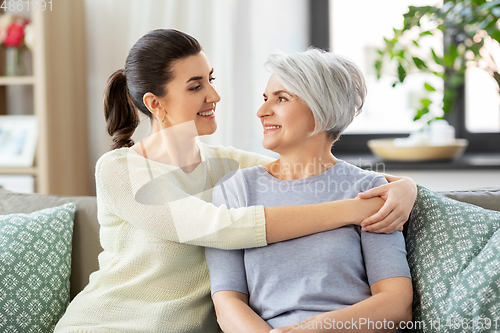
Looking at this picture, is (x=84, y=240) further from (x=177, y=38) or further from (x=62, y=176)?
(x=62, y=176)

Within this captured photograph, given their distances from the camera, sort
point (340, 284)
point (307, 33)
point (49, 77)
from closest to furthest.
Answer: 1. point (340, 284)
2. point (49, 77)
3. point (307, 33)

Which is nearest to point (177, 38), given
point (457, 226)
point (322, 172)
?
point (322, 172)

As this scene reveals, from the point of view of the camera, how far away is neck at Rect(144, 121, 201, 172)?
1395 mm

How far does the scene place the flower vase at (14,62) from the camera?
2510mm

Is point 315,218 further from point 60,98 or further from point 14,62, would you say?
point 14,62

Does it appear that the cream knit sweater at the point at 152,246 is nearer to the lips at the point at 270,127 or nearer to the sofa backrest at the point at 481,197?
the lips at the point at 270,127

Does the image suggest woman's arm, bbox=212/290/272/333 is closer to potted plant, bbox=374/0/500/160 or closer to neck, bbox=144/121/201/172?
neck, bbox=144/121/201/172

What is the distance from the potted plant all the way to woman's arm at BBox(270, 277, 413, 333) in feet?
4.38

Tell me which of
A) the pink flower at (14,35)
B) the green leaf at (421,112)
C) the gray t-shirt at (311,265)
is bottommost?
the gray t-shirt at (311,265)

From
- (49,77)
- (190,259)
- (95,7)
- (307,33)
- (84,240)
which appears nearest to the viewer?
(190,259)

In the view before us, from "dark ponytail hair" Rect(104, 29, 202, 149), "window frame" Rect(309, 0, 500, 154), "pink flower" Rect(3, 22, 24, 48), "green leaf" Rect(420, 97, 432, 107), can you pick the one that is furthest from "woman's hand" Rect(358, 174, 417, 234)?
"pink flower" Rect(3, 22, 24, 48)

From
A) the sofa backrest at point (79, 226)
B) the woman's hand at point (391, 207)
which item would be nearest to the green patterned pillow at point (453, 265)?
the woman's hand at point (391, 207)

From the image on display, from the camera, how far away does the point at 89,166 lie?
2662 millimetres

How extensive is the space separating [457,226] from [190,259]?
0.72 m
